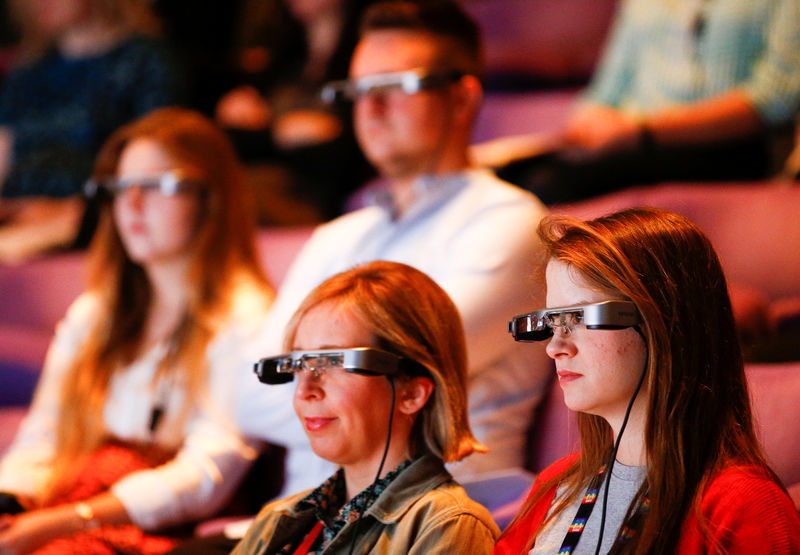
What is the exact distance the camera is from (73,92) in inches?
121

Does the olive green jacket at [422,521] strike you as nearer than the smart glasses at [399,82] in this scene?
Yes

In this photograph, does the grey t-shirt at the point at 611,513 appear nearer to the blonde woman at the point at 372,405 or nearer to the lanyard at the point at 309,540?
the blonde woman at the point at 372,405

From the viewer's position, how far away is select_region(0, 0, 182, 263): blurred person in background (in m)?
2.85

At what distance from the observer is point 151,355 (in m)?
2.02

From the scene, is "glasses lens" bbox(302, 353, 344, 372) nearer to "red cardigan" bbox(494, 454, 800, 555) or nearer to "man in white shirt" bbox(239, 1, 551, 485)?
"man in white shirt" bbox(239, 1, 551, 485)

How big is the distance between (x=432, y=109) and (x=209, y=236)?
0.54m

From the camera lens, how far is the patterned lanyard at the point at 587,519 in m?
0.97

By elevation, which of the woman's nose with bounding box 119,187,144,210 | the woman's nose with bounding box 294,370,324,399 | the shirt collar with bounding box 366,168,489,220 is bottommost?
the woman's nose with bounding box 294,370,324,399

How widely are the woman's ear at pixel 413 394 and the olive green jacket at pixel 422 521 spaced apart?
0.07 metres

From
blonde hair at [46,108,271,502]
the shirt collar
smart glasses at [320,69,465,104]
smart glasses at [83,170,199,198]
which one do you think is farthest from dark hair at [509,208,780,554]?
smart glasses at [83,170,199,198]

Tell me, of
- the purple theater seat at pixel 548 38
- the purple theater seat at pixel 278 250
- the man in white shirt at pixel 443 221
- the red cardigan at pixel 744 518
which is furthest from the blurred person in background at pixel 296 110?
the red cardigan at pixel 744 518

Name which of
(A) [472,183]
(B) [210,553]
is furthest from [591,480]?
(A) [472,183]

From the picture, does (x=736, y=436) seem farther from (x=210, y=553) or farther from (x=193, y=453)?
(x=193, y=453)

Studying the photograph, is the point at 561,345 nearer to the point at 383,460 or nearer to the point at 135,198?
the point at 383,460
